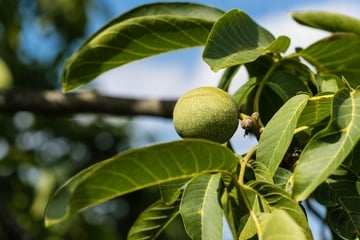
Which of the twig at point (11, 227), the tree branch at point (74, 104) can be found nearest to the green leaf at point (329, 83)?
the tree branch at point (74, 104)

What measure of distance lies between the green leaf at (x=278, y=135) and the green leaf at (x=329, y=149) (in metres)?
0.07

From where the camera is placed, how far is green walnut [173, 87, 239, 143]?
1216 mm

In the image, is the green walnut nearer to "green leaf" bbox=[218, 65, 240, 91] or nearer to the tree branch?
"green leaf" bbox=[218, 65, 240, 91]

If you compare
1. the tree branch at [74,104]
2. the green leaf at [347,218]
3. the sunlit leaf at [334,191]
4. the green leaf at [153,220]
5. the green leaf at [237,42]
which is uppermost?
the green leaf at [237,42]

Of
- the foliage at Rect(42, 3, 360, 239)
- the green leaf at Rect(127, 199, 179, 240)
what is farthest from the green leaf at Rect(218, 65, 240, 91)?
the green leaf at Rect(127, 199, 179, 240)

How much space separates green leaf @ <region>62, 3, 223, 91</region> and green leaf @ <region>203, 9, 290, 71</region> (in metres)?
0.10

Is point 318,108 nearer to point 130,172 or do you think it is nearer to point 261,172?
point 261,172

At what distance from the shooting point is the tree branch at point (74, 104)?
2.49 meters

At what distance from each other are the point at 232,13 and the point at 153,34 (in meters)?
0.17

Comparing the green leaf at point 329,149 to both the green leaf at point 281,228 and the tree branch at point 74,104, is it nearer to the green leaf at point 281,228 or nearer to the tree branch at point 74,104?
the green leaf at point 281,228

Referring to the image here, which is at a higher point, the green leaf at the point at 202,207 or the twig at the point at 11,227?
the green leaf at the point at 202,207

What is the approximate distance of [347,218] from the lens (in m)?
1.14

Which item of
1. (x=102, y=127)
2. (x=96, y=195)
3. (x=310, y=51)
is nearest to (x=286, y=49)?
(x=310, y=51)

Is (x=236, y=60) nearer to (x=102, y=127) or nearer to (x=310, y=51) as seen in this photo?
(x=310, y=51)
